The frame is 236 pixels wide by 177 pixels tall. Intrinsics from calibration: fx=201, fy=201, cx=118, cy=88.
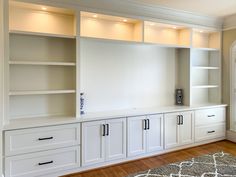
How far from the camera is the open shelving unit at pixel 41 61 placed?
9.66ft

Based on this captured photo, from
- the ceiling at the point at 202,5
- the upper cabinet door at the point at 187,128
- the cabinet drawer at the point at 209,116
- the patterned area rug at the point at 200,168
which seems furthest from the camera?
the cabinet drawer at the point at 209,116

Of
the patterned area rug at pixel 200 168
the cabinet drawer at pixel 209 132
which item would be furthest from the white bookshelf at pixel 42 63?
the cabinet drawer at pixel 209 132

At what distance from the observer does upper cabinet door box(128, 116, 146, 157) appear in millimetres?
3404

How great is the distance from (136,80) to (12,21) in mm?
2324

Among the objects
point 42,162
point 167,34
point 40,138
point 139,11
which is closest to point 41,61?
point 40,138

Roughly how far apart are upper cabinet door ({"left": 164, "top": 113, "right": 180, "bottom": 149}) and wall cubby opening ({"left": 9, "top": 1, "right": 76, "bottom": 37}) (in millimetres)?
2262

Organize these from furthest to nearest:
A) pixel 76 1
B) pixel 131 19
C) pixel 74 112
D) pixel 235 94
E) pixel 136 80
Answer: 1. pixel 235 94
2. pixel 136 80
3. pixel 131 19
4. pixel 74 112
5. pixel 76 1

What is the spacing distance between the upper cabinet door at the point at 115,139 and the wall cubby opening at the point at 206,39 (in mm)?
2653

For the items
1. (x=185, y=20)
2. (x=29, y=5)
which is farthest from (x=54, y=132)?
(x=185, y=20)

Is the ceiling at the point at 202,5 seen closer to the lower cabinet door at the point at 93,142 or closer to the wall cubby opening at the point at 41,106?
the wall cubby opening at the point at 41,106

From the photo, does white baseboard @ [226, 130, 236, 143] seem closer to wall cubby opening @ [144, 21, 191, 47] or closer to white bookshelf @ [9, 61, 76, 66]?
wall cubby opening @ [144, 21, 191, 47]

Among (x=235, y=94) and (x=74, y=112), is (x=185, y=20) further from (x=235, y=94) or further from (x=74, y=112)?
(x=74, y=112)

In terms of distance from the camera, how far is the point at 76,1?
306 cm

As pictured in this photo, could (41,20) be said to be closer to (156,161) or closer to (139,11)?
(139,11)
